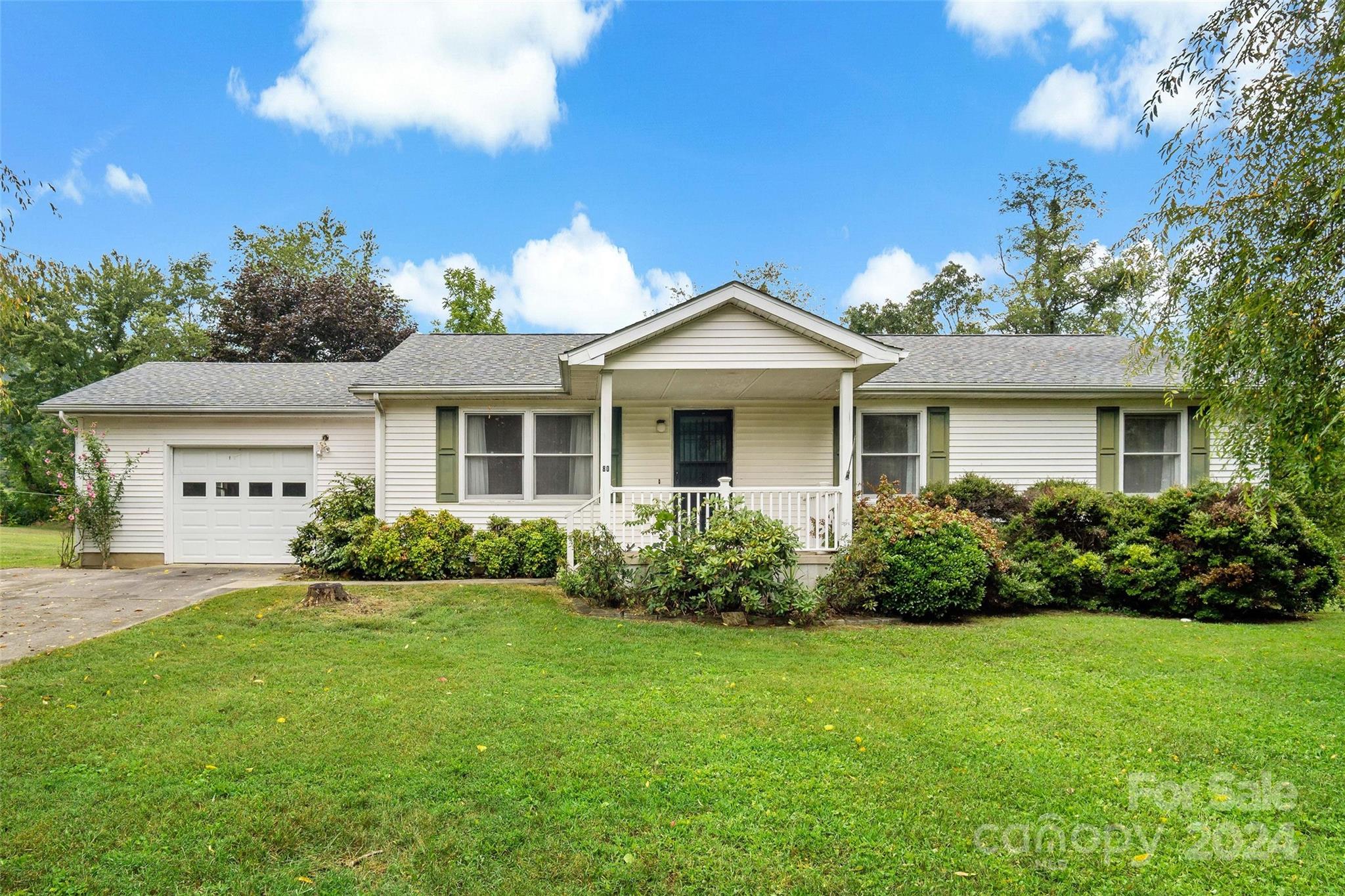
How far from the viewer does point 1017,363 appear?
38.3ft

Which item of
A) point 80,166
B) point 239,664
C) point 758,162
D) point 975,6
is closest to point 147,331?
point 80,166

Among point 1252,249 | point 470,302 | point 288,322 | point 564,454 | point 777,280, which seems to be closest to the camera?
point 1252,249

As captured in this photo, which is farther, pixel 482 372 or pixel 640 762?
pixel 482 372

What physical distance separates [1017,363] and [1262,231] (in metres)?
7.26

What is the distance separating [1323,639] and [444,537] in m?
10.9

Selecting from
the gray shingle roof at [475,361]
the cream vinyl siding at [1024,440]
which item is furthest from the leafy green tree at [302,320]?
the cream vinyl siding at [1024,440]

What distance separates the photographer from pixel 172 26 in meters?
11.6

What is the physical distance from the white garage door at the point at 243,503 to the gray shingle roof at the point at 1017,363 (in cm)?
1028

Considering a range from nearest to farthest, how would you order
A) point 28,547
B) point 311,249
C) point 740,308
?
1. point 740,308
2. point 28,547
3. point 311,249

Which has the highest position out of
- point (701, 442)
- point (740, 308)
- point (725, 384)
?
point (740, 308)

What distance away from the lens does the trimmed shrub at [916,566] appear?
7.54 m

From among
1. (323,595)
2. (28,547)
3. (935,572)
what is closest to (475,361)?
(323,595)

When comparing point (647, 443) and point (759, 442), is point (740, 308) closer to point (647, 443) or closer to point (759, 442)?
point (759, 442)

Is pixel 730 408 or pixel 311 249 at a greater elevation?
pixel 311 249
